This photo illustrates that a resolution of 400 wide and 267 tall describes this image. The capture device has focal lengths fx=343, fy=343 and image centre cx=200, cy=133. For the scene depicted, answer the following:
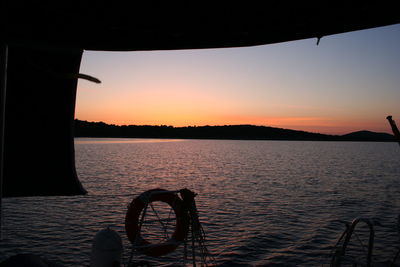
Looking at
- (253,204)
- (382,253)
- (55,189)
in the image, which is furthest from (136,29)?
(253,204)

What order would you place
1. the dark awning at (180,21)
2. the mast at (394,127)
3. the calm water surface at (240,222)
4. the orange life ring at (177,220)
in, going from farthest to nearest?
the calm water surface at (240,222) → the orange life ring at (177,220) → the mast at (394,127) → the dark awning at (180,21)

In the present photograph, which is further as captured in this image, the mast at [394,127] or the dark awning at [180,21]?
the mast at [394,127]

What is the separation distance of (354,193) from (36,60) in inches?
995

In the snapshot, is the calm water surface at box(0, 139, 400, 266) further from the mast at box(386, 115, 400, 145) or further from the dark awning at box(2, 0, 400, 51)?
the dark awning at box(2, 0, 400, 51)

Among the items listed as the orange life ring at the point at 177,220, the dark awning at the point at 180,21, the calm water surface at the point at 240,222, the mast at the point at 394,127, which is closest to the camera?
the dark awning at the point at 180,21

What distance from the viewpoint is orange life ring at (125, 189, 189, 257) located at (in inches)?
202

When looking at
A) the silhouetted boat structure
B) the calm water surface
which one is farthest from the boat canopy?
the calm water surface

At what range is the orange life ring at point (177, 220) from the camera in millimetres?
5137

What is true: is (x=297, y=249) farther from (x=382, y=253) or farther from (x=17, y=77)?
(x=17, y=77)

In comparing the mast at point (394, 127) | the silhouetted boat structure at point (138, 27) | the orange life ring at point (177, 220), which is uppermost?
the silhouetted boat structure at point (138, 27)

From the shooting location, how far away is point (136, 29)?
2.21m

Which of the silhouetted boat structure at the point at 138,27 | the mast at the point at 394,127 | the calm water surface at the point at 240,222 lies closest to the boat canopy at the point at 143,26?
the silhouetted boat structure at the point at 138,27

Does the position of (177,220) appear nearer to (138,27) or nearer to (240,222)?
(138,27)

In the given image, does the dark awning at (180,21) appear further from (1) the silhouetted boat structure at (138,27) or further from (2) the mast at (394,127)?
(2) the mast at (394,127)
